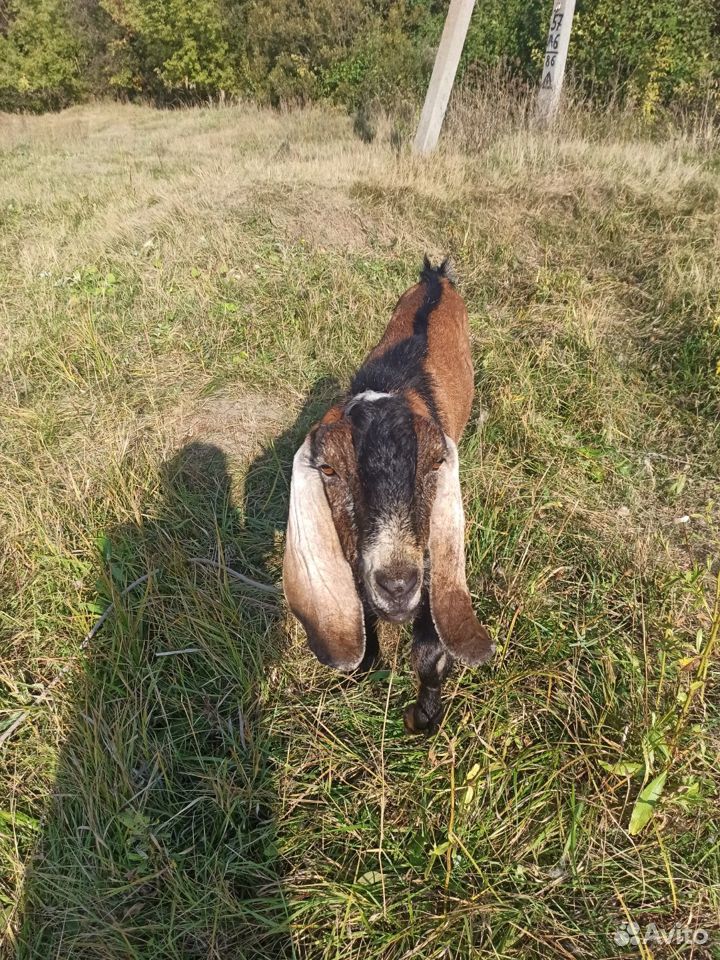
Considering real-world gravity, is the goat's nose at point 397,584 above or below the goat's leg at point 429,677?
above

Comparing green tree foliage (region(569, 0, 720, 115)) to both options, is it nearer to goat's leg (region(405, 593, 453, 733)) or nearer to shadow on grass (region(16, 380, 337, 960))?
goat's leg (region(405, 593, 453, 733))

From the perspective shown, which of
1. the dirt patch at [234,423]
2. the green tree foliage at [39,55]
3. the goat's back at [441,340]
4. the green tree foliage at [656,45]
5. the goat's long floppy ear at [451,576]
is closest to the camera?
the goat's long floppy ear at [451,576]

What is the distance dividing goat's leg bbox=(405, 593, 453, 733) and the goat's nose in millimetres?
434

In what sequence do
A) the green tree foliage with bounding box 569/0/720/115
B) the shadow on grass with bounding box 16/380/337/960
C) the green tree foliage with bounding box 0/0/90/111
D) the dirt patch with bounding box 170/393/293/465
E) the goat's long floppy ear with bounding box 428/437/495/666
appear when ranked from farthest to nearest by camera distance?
the green tree foliage with bounding box 0/0/90/111 → the green tree foliage with bounding box 569/0/720/115 → the dirt patch with bounding box 170/393/293/465 → the goat's long floppy ear with bounding box 428/437/495/666 → the shadow on grass with bounding box 16/380/337/960

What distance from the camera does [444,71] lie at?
6.91 metres

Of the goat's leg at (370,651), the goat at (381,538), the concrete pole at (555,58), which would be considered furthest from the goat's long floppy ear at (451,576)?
the concrete pole at (555,58)

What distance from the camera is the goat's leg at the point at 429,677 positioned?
91.8 inches

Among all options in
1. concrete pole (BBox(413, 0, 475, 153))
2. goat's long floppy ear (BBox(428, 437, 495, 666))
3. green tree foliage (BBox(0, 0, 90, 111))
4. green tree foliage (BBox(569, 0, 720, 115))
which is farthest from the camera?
green tree foliage (BBox(0, 0, 90, 111))

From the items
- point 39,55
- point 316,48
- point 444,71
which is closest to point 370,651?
point 444,71

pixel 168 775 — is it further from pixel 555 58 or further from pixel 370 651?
pixel 555 58

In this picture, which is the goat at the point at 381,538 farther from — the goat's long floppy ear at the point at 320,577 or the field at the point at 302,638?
the field at the point at 302,638

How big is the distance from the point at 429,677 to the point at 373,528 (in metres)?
0.77

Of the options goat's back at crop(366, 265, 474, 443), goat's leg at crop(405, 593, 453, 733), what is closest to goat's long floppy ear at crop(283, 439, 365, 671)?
goat's leg at crop(405, 593, 453, 733)

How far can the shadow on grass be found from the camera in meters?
1.88
